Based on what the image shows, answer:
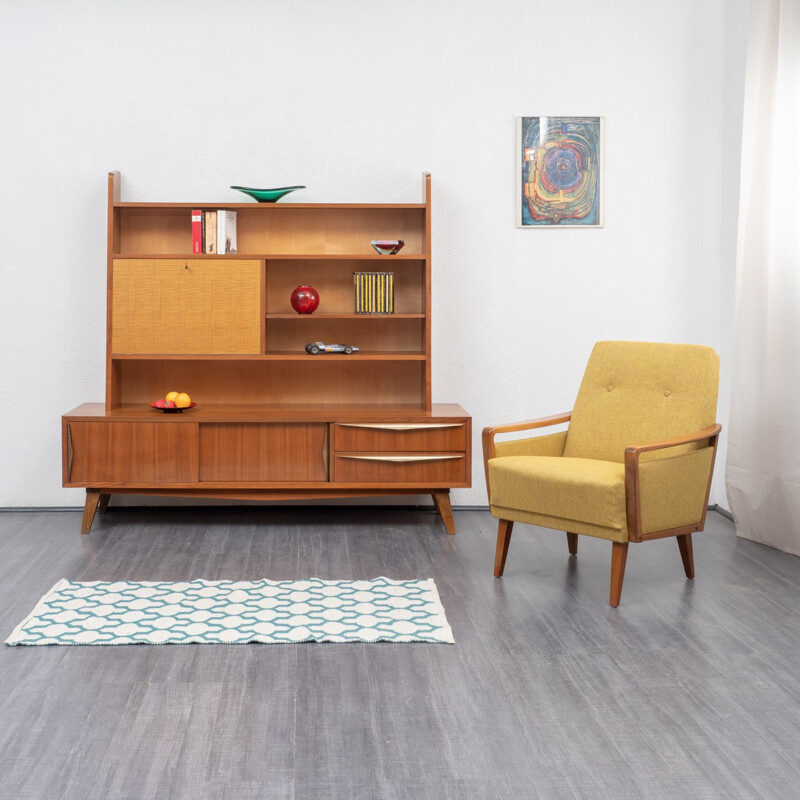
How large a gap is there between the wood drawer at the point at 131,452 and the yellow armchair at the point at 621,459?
1.52 m

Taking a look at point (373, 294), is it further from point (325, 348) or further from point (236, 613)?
point (236, 613)

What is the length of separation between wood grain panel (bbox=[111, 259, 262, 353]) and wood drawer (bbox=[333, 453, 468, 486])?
763mm

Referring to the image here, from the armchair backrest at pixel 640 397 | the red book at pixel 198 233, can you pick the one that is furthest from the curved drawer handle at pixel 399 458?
the red book at pixel 198 233

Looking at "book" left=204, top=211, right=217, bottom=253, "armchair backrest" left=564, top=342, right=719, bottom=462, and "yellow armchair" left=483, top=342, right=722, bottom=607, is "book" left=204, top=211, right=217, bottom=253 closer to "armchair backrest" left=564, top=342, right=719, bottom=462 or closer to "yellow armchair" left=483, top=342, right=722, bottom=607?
"yellow armchair" left=483, top=342, right=722, bottom=607

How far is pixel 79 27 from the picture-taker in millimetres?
4762

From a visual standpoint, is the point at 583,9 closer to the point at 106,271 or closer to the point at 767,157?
the point at 767,157

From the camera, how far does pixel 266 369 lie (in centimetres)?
491

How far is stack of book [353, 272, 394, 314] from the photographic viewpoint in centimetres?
466

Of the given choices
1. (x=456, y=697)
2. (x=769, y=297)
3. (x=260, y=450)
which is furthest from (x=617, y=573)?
(x=260, y=450)

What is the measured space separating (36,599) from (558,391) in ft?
9.26

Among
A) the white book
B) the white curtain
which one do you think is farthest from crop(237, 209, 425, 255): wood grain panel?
the white curtain

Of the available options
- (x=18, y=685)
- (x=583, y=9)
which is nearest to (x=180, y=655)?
(x=18, y=685)

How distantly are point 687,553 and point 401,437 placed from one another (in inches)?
56.4

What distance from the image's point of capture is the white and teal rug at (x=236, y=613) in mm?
2930
